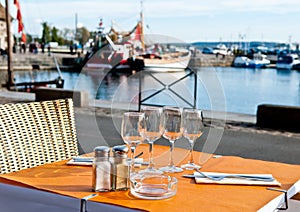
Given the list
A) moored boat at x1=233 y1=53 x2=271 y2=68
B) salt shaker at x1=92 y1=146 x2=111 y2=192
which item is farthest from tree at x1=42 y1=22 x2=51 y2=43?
salt shaker at x1=92 y1=146 x2=111 y2=192

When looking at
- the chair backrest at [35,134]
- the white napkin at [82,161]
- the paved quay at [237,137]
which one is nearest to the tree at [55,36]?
the paved quay at [237,137]

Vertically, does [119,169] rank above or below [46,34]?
below

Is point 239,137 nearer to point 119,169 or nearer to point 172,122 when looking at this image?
point 172,122

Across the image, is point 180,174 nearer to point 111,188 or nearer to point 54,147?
point 111,188

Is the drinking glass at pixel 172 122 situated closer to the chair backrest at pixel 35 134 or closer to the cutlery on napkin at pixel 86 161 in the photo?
the cutlery on napkin at pixel 86 161

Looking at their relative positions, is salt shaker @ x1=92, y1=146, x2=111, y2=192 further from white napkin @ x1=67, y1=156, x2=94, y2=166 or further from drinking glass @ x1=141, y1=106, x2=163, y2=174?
white napkin @ x1=67, y1=156, x2=94, y2=166

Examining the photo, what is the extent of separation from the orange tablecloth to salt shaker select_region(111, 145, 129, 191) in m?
0.03

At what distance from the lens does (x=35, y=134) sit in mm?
2762

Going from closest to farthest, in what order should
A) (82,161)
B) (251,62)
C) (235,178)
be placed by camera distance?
(235,178)
(82,161)
(251,62)

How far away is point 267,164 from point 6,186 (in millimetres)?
1218

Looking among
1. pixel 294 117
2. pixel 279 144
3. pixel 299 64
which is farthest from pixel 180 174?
pixel 299 64

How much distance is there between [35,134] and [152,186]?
1.08m

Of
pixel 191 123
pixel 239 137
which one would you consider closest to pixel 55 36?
pixel 239 137

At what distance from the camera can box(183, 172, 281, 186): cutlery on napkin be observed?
2010 millimetres
